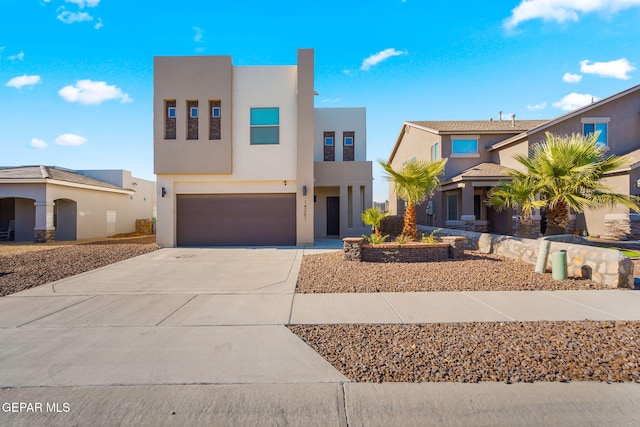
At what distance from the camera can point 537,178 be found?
1041cm

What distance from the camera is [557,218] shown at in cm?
1002

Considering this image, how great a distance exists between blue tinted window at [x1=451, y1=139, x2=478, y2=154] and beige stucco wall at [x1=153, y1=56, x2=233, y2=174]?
12601 millimetres

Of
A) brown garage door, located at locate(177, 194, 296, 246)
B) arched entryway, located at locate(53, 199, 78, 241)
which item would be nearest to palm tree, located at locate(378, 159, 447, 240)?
brown garage door, located at locate(177, 194, 296, 246)

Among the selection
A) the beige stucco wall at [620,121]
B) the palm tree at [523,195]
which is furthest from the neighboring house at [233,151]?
the beige stucco wall at [620,121]

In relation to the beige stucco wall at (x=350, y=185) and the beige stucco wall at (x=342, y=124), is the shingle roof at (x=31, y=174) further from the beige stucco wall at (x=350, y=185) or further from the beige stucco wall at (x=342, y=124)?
the beige stucco wall at (x=342, y=124)

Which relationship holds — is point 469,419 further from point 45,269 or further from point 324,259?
point 45,269

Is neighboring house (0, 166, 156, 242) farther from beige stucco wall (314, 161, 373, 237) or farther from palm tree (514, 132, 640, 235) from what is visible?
palm tree (514, 132, 640, 235)

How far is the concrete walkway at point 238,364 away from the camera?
109 inches

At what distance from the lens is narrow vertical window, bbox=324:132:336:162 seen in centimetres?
1722

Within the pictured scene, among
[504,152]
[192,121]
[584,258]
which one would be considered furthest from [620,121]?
[192,121]

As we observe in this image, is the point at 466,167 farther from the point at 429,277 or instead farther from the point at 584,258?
the point at 429,277

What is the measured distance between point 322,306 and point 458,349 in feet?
7.85

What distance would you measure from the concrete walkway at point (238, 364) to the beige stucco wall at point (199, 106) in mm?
7786

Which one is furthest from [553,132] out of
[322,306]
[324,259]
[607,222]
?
[322,306]
